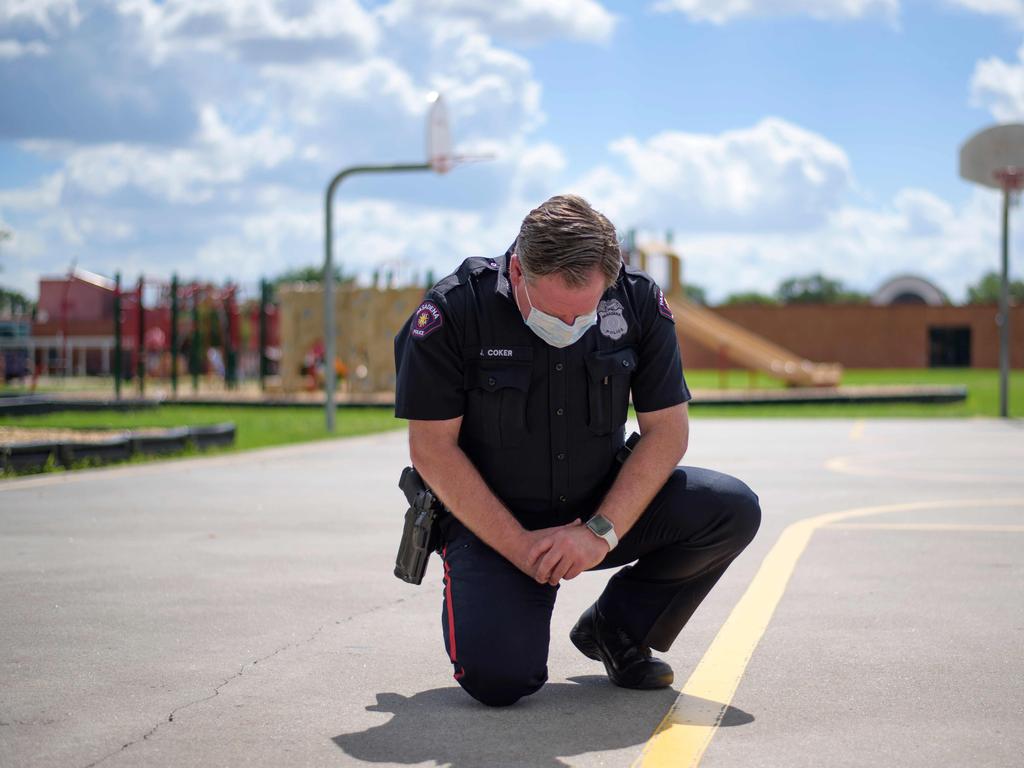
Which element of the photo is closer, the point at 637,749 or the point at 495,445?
the point at 637,749

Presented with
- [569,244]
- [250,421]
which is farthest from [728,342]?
[569,244]

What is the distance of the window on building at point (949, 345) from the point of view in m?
64.4

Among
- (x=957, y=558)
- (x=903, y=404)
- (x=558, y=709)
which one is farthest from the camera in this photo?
(x=903, y=404)

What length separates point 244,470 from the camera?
12477 millimetres

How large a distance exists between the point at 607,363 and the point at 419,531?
84cm

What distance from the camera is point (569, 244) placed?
151 inches

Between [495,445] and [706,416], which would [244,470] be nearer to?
[495,445]

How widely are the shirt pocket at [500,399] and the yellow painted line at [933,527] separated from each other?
4642 millimetres

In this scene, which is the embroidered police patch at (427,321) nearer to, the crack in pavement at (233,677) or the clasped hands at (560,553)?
the clasped hands at (560,553)

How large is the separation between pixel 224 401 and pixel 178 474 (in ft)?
52.9

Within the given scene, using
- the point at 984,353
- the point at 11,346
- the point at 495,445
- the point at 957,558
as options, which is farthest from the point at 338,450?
the point at 984,353

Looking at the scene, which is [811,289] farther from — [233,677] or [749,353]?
[233,677]

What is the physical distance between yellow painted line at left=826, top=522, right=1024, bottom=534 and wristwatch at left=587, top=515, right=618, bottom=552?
15.1ft

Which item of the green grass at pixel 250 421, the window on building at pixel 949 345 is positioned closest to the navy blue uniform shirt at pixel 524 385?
the green grass at pixel 250 421
